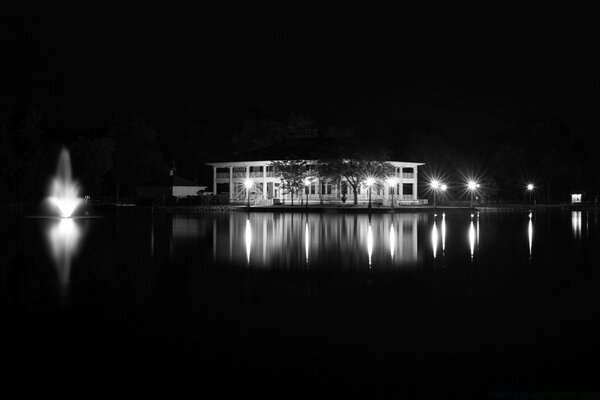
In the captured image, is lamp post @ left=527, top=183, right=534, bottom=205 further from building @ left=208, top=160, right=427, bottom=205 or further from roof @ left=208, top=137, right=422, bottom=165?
roof @ left=208, top=137, right=422, bottom=165

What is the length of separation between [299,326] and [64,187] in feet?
190

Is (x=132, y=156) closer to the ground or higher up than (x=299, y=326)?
higher up

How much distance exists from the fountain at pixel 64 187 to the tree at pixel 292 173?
712 inches

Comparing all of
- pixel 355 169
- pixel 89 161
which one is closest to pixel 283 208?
pixel 355 169

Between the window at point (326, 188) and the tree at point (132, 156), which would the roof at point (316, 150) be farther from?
the tree at point (132, 156)

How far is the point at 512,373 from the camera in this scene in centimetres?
683

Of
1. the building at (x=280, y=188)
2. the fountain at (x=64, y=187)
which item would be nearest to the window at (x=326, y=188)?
the building at (x=280, y=188)

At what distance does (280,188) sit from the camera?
2472 inches

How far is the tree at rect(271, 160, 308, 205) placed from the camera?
201 feet

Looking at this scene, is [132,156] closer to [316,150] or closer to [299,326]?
[316,150]

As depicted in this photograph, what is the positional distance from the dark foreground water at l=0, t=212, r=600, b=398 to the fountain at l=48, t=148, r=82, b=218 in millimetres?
43998

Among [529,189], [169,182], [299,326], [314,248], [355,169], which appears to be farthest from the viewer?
[529,189]

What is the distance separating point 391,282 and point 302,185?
49.1m

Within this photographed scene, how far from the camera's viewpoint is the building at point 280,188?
209 ft
